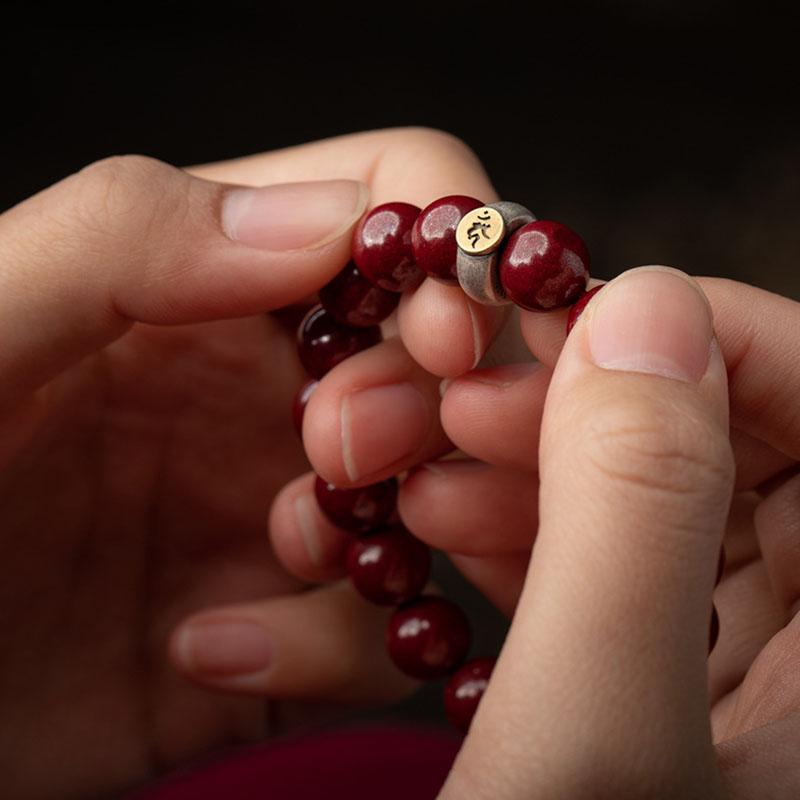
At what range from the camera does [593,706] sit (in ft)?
1.70

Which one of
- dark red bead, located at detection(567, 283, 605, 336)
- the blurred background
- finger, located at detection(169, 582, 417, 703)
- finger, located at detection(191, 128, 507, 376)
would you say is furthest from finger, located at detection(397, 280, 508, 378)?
the blurred background

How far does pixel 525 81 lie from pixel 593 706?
146cm

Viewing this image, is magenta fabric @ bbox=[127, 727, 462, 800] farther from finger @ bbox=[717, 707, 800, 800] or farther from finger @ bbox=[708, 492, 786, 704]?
finger @ bbox=[717, 707, 800, 800]

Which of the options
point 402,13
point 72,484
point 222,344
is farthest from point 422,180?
point 402,13

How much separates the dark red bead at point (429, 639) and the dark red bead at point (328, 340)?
0.24 m

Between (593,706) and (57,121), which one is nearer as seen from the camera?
(593,706)

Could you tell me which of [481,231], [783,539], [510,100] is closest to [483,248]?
[481,231]

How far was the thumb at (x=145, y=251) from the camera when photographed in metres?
0.83

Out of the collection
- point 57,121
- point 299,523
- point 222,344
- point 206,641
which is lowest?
point 206,641

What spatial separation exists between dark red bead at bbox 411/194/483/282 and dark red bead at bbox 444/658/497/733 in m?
0.38

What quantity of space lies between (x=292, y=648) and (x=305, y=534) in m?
0.16

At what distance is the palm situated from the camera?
1.10m

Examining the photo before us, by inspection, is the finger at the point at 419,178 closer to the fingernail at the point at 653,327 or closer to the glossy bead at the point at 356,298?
the glossy bead at the point at 356,298

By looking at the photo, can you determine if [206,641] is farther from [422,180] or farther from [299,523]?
[422,180]
